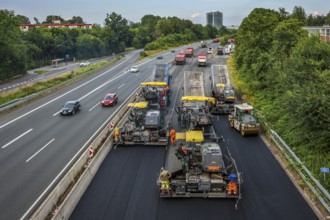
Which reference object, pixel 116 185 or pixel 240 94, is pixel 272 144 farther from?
pixel 240 94

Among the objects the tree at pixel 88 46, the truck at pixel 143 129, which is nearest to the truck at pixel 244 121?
the truck at pixel 143 129

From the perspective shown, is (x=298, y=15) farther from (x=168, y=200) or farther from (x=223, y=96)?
(x=168, y=200)

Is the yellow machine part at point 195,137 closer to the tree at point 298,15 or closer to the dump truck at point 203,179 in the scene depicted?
the dump truck at point 203,179

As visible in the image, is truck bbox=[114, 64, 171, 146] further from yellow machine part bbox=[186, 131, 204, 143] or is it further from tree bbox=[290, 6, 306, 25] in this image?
tree bbox=[290, 6, 306, 25]

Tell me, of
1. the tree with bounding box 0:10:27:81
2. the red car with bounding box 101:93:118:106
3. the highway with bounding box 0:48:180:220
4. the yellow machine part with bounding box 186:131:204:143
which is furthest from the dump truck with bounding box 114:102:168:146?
the tree with bounding box 0:10:27:81

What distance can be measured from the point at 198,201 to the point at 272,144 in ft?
35.7

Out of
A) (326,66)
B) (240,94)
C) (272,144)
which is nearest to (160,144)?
(272,144)

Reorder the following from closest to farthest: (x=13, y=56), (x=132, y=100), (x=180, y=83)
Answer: (x=132, y=100), (x=180, y=83), (x=13, y=56)

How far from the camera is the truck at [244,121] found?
2798 cm

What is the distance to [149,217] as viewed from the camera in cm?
1658

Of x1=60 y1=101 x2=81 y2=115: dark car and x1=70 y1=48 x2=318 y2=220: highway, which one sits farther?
x1=60 y1=101 x2=81 y2=115: dark car

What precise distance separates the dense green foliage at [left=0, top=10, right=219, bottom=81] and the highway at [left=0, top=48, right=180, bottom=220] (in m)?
30.0

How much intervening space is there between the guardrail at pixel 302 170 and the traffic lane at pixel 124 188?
9.03 m

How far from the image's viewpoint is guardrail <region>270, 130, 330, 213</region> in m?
17.1
